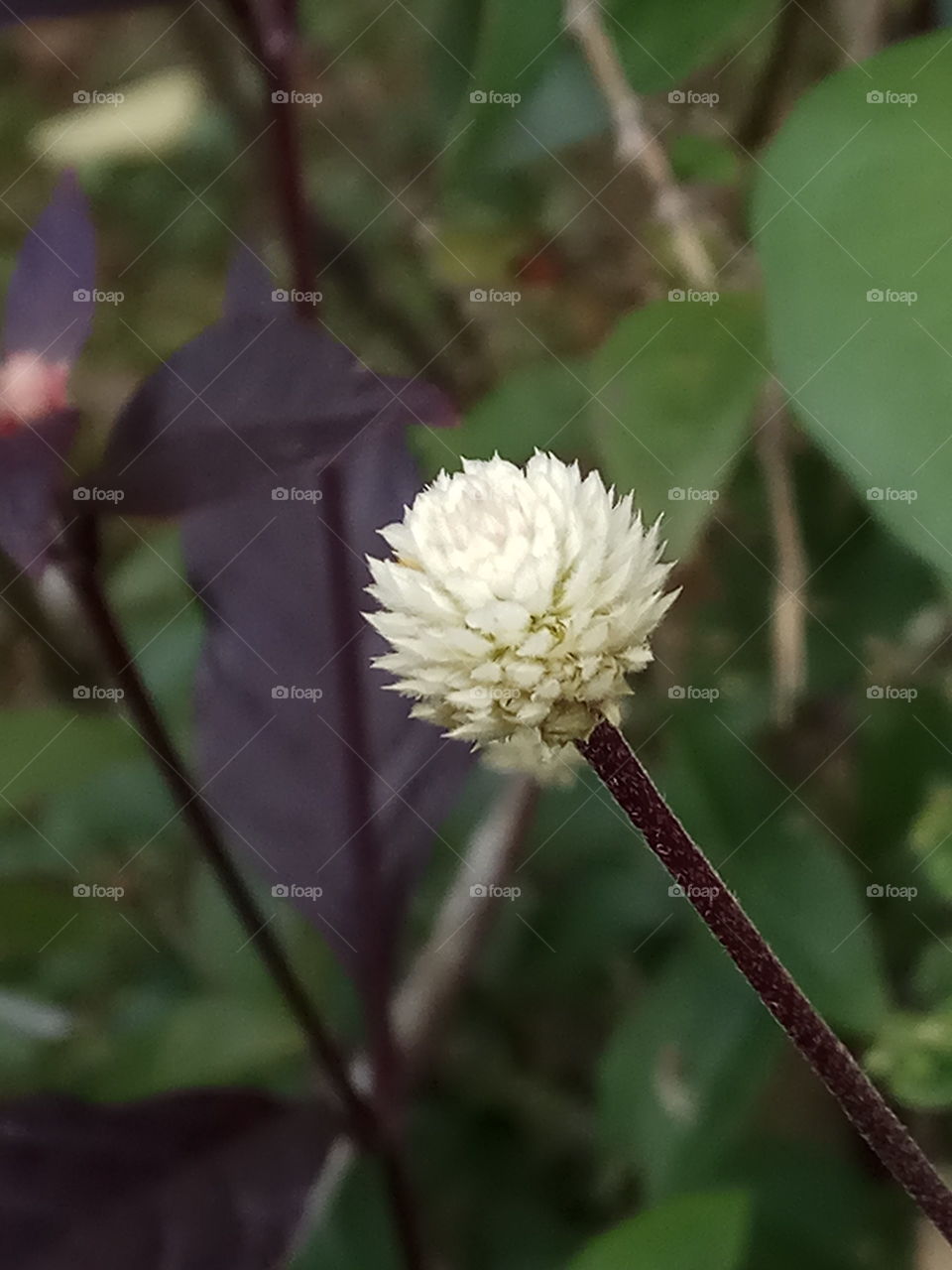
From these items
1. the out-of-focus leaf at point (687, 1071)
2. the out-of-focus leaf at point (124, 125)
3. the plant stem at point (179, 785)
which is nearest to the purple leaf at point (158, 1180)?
the plant stem at point (179, 785)

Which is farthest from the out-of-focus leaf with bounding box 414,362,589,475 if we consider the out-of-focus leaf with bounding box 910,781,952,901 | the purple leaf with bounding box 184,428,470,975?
the out-of-focus leaf with bounding box 910,781,952,901

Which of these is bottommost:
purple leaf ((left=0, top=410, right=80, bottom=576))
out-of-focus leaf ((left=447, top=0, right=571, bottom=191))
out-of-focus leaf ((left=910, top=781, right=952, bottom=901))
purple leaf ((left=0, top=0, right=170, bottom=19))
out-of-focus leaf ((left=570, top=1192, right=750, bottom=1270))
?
out-of-focus leaf ((left=570, top=1192, right=750, bottom=1270))

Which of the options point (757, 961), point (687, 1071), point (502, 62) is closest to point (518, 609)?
point (757, 961)

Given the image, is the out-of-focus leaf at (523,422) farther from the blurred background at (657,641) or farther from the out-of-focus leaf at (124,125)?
the out-of-focus leaf at (124,125)

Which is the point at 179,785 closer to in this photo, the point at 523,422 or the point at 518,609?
the point at 518,609

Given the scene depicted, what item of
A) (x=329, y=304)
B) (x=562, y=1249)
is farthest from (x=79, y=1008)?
(x=329, y=304)

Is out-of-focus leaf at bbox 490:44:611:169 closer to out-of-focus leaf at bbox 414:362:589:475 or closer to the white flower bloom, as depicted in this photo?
out-of-focus leaf at bbox 414:362:589:475

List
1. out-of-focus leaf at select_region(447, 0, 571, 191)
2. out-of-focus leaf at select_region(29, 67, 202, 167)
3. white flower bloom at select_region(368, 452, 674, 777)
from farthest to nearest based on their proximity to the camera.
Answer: out-of-focus leaf at select_region(29, 67, 202, 167), out-of-focus leaf at select_region(447, 0, 571, 191), white flower bloom at select_region(368, 452, 674, 777)
